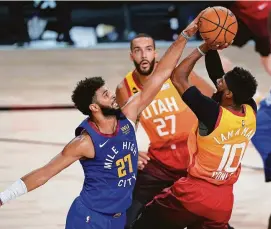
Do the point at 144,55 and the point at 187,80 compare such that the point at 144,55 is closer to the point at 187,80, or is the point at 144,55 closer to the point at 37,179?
the point at 187,80

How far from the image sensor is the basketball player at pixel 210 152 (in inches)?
164

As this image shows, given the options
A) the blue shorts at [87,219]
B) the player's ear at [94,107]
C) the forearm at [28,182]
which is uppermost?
the player's ear at [94,107]

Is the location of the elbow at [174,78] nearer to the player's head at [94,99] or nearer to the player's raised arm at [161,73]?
the player's raised arm at [161,73]

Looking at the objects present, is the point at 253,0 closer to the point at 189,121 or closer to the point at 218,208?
the point at 189,121

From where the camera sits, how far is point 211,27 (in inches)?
164

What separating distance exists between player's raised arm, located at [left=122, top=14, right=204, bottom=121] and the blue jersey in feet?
0.86

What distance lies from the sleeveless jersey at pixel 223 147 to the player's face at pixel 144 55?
3.41ft

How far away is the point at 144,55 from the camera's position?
209 inches

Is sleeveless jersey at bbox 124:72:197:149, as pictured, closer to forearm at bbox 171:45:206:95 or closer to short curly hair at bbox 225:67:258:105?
forearm at bbox 171:45:206:95

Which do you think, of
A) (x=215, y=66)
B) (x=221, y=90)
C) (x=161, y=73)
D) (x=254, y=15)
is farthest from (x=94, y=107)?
(x=254, y=15)

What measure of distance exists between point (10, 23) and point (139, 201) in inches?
329

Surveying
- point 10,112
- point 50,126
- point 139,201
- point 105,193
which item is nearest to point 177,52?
point 105,193

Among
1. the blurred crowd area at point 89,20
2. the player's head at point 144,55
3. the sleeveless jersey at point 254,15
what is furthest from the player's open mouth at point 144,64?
the blurred crowd area at point 89,20

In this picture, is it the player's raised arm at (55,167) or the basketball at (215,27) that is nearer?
the player's raised arm at (55,167)
